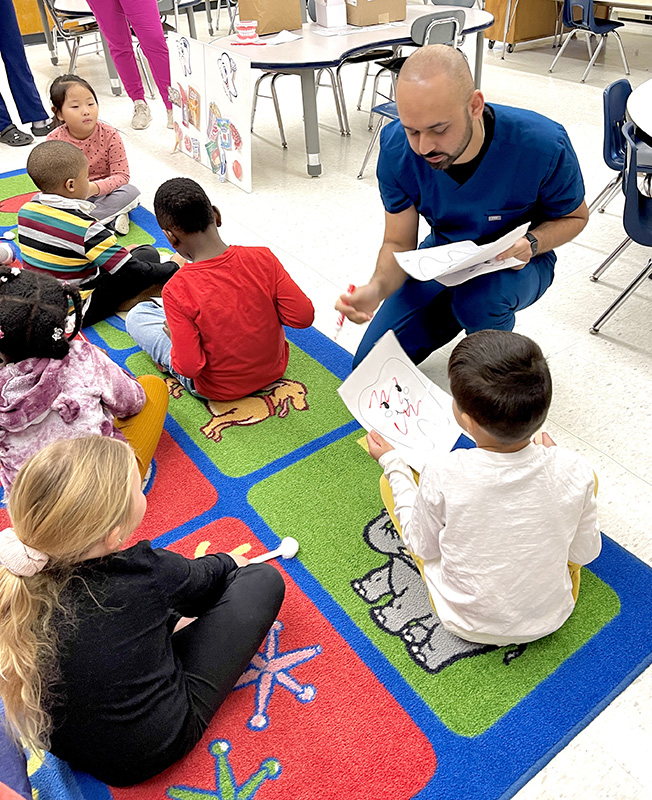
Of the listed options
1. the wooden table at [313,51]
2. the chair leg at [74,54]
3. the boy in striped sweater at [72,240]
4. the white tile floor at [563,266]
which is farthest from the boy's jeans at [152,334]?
the chair leg at [74,54]

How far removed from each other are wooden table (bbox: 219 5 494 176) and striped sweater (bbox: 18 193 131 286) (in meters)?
1.57

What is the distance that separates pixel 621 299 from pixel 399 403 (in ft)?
3.81

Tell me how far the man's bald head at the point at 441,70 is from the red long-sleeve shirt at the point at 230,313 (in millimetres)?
669

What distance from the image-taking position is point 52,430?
174cm

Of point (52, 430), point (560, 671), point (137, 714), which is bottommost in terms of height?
point (560, 671)

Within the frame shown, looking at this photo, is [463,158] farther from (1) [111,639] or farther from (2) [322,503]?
(1) [111,639]

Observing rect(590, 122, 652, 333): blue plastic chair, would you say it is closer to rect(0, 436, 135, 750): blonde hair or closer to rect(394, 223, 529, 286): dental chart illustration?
rect(394, 223, 529, 286): dental chart illustration

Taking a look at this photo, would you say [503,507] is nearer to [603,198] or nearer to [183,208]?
[183,208]

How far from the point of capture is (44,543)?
1.13m

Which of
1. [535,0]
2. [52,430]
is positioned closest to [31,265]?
[52,430]

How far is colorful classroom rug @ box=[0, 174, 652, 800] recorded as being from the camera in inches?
53.1

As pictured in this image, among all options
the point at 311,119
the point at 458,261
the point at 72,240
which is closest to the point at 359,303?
the point at 458,261

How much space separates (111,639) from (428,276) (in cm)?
122

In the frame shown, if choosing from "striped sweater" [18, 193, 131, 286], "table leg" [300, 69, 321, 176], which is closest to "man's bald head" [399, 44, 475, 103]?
"striped sweater" [18, 193, 131, 286]
